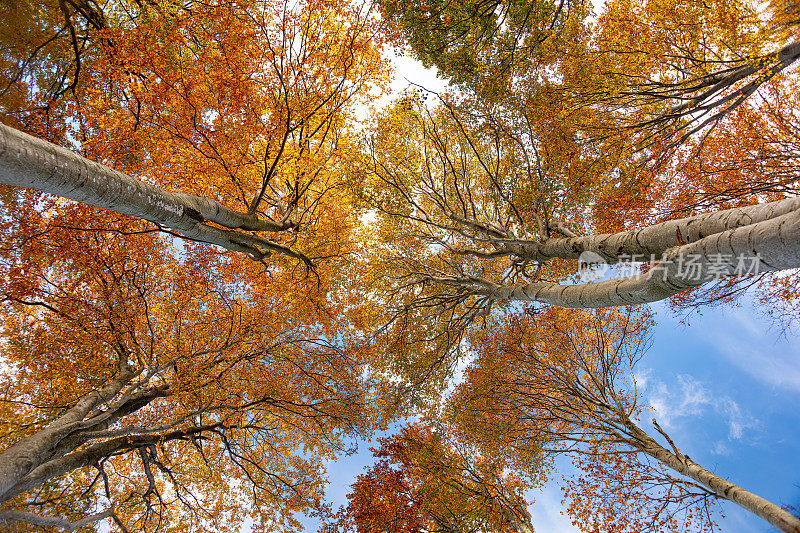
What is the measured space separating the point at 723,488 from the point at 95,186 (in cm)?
1082

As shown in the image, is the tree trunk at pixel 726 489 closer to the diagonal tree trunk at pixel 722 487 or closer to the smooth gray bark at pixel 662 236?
the diagonal tree trunk at pixel 722 487

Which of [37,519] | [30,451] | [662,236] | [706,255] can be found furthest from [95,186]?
[662,236]

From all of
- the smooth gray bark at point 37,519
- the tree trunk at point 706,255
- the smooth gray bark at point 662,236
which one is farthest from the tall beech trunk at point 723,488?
the smooth gray bark at point 37,519

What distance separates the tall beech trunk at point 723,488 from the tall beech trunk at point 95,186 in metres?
9.88

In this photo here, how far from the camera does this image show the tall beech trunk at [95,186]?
2928mm

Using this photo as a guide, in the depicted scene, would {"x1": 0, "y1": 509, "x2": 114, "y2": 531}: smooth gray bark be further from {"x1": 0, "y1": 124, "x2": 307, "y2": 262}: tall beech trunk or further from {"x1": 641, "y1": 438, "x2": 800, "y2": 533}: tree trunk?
{"x1": 641, "y1": 438, "x2": 800, "y2": 533}: tree trunk

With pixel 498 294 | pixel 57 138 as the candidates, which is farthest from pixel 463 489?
pixel 57 138

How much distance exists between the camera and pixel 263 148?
975 centimetres

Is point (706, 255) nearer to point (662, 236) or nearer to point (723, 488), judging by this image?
point (662, 236)

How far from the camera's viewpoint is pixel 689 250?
146 inches

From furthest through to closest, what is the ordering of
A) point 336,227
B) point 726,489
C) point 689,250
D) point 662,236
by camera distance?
point 336,227, point 726,489, point 662,236, point 689,250

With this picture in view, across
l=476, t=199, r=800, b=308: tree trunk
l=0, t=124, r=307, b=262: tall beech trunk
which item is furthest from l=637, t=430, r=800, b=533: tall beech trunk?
l=0, t=124, r=307, b=262: tall beech trunk

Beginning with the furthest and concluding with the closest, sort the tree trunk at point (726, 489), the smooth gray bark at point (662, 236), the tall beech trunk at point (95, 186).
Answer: the tree trunk at point (726, 489)
the smooth gray bark at point (662, 236)
the tall beech trunk at point (95, 186)

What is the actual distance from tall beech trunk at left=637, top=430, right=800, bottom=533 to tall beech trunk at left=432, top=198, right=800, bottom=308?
3.80 m
